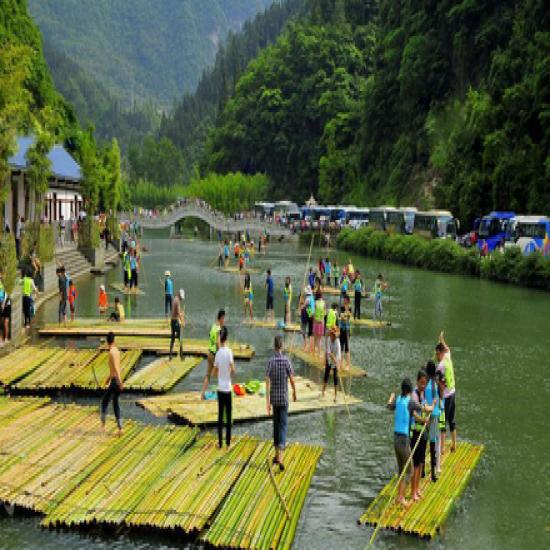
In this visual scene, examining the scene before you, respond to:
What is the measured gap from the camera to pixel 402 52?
111 meters

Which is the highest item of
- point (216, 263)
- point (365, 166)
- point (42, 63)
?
point (42, 63)

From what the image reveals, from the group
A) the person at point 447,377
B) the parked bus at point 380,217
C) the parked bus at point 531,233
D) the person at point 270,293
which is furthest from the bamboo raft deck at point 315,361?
the parked bus at point 380,217

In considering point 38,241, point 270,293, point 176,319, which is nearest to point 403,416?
point 176,319

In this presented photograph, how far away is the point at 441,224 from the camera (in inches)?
3004

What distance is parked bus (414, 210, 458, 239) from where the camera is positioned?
250 ft

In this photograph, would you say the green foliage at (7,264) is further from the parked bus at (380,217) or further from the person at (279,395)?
the parked bus at (380,217)

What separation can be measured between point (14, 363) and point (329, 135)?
10765 centimetres

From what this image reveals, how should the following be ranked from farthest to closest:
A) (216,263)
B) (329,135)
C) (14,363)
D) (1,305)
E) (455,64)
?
(329,135) → (455,64) → (216,263) → (1,305) → (14,363)

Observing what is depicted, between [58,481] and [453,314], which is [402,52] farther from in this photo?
[58,481]

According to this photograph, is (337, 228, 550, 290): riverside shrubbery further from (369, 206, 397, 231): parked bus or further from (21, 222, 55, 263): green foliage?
(21, 222, 55, 263): green foliage

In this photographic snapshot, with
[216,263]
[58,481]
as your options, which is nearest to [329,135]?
[216,263]

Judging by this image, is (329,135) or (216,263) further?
(329,135)

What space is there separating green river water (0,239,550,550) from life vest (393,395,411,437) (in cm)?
163

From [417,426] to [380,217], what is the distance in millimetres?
79128
